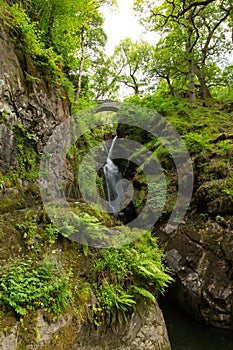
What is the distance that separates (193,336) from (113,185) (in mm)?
7021

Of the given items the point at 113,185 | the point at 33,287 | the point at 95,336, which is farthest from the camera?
the point at 113,185

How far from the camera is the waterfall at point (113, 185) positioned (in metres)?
11.0

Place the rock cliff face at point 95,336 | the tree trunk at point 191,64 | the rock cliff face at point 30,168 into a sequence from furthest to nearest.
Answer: the tree trunk at point 191,64 < the rock cliff face at point 30,168 < the rock cliff face at point 95,336

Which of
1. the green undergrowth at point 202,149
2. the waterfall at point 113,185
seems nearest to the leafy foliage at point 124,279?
the green undergrowth at point 202,149

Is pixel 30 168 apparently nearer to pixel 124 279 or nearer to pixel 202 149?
pixel 124 279

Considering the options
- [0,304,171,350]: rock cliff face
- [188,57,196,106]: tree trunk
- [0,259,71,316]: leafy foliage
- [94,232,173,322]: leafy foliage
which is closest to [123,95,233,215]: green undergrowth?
[188,57,196,106]: tree trunk

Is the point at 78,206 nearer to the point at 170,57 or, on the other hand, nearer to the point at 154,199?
the point at 154,199

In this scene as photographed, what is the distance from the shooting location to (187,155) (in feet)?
33.2

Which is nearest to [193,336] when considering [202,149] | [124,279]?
[124,279]

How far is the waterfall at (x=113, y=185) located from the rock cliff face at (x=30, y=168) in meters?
3.50

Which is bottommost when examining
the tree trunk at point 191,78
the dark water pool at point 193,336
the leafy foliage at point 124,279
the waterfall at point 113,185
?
the dark water pool at point 193,336

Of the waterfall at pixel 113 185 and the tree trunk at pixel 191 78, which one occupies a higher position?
the tree trunk at pixel 191 78

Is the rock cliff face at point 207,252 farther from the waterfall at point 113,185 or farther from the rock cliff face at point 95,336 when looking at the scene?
the waterfall at point 113,185

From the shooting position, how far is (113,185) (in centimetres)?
1219
